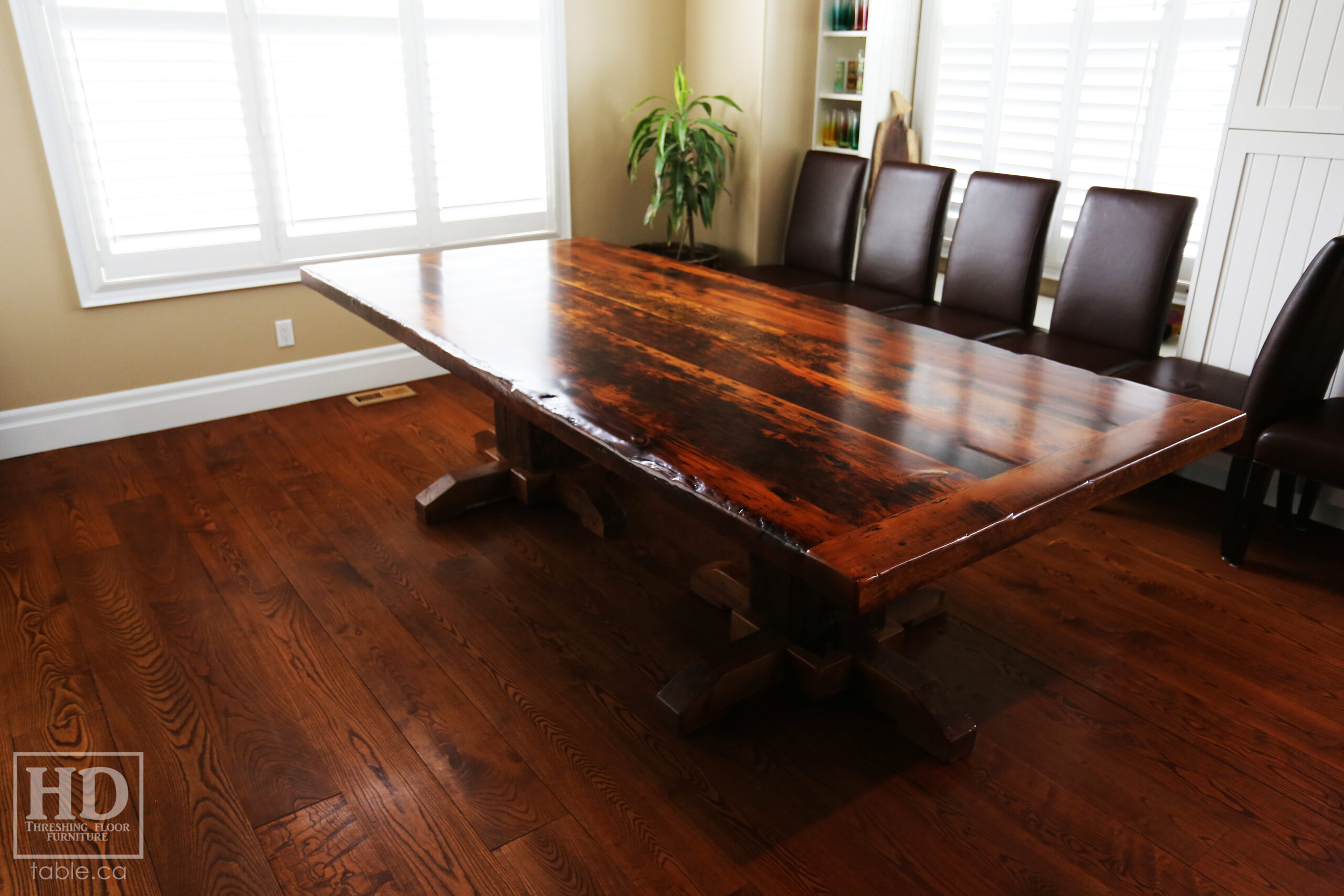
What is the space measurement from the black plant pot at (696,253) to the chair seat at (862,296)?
1.94 feet

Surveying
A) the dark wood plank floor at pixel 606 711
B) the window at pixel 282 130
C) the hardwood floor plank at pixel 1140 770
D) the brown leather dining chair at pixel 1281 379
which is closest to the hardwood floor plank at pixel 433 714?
the dark wood plank floor at pixel 606 711

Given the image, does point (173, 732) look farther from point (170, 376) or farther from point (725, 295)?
point (170, 376)

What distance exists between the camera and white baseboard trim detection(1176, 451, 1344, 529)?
2781mm

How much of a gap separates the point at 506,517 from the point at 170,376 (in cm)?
160

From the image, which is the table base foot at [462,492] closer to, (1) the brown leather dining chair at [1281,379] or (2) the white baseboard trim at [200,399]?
(2) the white baseboard trim at [200,399]

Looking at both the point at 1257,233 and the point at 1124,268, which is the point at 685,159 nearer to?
the point at 1124,268

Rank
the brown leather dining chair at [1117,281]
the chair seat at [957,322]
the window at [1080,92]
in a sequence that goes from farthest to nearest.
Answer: the chair seat at [957,322]
the window at [1080,92]
the brown leather dining chair at [1117,281]

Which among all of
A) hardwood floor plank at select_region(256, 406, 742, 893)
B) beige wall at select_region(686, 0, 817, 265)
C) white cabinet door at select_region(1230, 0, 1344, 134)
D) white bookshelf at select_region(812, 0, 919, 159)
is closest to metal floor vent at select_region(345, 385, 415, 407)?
hardwood floor plank at select_region(256, 406, 742, 893)

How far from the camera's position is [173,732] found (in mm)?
Answer: 1934

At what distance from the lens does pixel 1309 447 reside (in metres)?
2.37

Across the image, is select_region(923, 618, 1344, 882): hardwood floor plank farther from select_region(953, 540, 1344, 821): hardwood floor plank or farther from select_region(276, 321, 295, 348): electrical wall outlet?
select_region(276, 321, 295, 348): electrical wall outlet

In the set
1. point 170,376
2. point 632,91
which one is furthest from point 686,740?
point 632,91

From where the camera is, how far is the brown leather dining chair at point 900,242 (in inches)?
139

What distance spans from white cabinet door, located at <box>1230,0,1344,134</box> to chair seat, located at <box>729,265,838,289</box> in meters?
1.59
